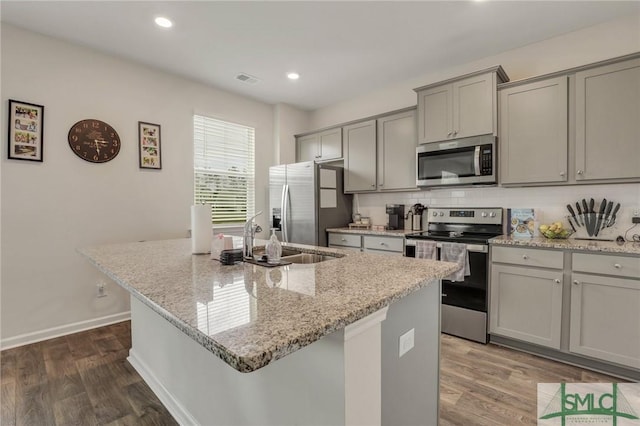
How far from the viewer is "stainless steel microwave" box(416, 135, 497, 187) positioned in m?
2.82

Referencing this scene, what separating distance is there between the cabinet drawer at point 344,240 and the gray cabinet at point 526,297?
143 centimetres

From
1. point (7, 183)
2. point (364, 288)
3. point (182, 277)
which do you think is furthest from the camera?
point (7, 183)

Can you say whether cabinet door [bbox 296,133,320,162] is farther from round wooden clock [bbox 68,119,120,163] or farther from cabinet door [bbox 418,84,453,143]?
round wooden clock [bbox 68,119,120,163]

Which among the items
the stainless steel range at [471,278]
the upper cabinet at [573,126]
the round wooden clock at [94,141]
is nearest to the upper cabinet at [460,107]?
the upper cabinet at [573,126]

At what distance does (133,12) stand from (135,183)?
5.28ft

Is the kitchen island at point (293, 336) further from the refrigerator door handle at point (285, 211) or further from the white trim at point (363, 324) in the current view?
the refrigerator door handle at point (285, 211)

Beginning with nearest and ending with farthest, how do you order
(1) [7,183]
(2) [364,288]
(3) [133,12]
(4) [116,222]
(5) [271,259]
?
1. (2) [364,288]
2. (5) [271,259]
3. (3) [133,12]
4. (1) [7,183]
5. (4) [116,222]

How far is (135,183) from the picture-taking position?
3303 millimetres

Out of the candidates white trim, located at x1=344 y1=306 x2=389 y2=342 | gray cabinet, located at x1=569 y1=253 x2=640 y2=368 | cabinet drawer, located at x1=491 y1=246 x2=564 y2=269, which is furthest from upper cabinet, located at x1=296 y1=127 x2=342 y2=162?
white trim, located at x1=344 y1=306 x2=389 y2=342

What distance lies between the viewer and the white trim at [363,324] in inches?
34.4

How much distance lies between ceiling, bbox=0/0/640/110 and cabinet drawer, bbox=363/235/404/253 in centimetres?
188

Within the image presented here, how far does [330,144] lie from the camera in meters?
4.25

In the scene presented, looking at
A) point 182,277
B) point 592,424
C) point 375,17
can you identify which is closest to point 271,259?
point 182,277

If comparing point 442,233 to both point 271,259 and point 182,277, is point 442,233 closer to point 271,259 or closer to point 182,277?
point 271,259
